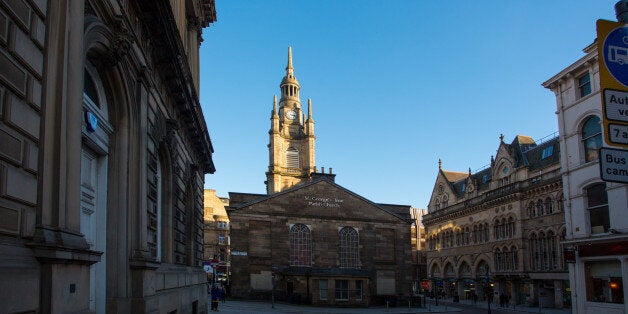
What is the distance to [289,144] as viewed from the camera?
98.8m

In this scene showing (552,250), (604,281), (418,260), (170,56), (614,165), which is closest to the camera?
(614,165)

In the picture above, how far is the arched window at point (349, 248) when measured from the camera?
2244 inches

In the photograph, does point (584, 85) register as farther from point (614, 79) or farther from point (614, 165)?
point (614, 165)

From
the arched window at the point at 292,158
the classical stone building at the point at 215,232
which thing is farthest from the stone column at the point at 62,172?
the arched window at the point at 292,158

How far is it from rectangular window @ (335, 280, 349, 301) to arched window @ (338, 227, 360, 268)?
5.20m

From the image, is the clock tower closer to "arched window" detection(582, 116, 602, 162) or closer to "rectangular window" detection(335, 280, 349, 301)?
"rectangular window" detection(335, 280, 349, 301)

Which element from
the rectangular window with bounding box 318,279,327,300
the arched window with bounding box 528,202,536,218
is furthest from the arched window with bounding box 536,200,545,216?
the rectangular window with bounding box 318,279,327,300

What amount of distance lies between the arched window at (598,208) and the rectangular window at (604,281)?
1559 millimetres

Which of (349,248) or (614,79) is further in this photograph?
(349,248)

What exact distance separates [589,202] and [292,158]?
72.4 meters

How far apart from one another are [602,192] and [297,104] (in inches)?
3126

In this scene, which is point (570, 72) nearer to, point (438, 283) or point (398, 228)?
point (398, 228)

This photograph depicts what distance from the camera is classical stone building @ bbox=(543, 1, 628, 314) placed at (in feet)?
83.6

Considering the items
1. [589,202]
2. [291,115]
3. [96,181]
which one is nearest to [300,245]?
[589,202]
